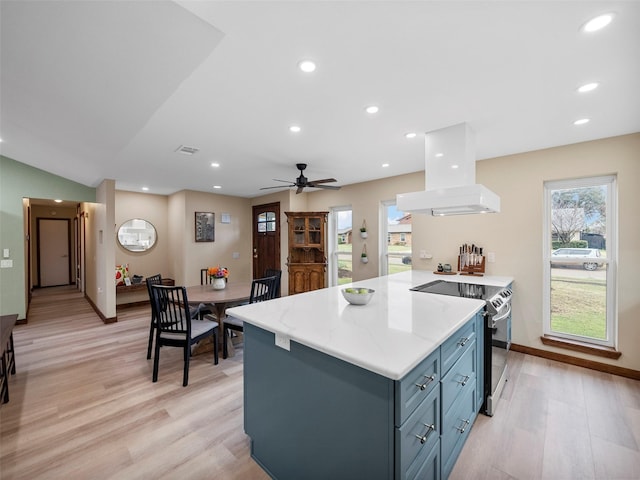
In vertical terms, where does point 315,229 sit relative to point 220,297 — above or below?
above

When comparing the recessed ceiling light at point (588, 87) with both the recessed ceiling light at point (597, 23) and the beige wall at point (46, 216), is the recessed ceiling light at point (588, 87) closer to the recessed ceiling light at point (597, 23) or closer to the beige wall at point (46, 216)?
the recessed ceiling light at point (597, 23)

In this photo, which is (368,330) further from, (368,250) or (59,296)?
(59,296)

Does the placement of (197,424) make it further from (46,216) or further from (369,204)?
(46,216)

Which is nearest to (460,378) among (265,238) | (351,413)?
(351,413)

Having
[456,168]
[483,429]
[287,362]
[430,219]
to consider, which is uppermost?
[456,168]

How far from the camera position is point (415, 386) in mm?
1219

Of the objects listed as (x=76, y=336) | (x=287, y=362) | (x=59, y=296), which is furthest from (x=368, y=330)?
(x=59, y=296)

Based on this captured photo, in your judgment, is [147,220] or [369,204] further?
[147,220]

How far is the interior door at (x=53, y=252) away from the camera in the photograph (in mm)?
7805

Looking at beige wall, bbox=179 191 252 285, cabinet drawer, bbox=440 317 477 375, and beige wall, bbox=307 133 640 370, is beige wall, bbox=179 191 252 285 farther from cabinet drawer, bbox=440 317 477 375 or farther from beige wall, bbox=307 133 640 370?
cabinet drawer, bbox=440 317 477 375

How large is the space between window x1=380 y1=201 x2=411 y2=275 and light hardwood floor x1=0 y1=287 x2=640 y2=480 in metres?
1.93

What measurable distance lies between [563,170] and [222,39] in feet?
11.8

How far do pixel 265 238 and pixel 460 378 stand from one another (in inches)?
201

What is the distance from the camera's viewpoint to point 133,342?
3719 millimetres
